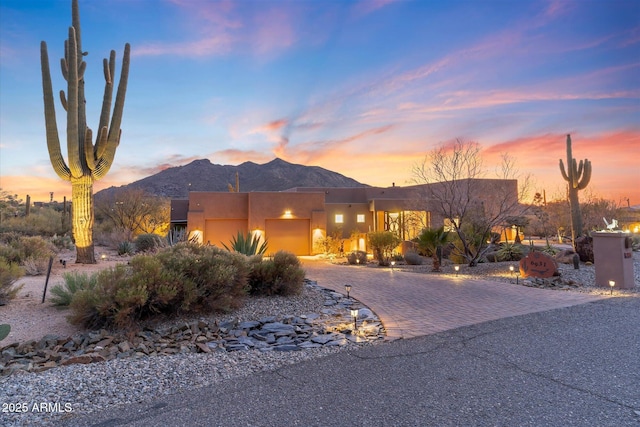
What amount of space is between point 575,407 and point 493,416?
30.5 inches

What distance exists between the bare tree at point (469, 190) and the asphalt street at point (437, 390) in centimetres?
846

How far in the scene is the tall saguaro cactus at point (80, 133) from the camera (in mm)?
11289

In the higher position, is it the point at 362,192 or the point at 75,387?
the point at 362,192

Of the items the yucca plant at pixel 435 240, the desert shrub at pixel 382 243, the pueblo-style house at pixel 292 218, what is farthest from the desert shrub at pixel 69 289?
the desert shrub at pixel 382 243

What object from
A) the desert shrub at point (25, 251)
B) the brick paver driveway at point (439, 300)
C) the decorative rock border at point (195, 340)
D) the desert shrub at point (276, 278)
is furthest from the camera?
the desert shrub at point (25, 251)

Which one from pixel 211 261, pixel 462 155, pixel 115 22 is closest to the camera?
pixel 211 261

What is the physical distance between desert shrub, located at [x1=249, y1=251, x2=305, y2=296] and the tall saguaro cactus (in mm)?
7300

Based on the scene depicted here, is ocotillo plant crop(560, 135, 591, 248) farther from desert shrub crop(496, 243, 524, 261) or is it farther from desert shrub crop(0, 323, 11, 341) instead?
desert shrub crop(0, 323, 11, 341)

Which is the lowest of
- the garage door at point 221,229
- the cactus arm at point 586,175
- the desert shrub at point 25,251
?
the desert shrub at point 25,251

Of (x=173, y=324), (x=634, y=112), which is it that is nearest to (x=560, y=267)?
(x=634, y=112)

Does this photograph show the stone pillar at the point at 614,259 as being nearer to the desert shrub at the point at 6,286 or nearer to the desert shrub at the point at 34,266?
the desert shrub at the point at 6,286

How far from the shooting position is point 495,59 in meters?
11.9

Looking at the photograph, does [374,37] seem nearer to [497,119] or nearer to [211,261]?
[497,119]

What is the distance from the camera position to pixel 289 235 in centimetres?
2058
